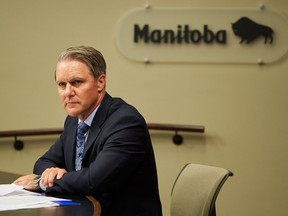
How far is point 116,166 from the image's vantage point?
6.93 ft

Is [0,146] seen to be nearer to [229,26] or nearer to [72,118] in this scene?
[72,118]

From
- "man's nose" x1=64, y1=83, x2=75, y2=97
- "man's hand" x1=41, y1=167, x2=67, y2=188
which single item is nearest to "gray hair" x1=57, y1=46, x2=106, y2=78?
"man's nose" x1=64, y1=83, x2=75, y2=97

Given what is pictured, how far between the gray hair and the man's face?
17 millimetres

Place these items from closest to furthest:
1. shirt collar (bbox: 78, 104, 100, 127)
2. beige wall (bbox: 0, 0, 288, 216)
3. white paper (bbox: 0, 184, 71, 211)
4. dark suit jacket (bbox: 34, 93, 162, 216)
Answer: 1. white paper (bbox: 0, 184, 71, 211)
2. dark suit jacket (bbox: 34, 93, 162, 216)
3. shirt collar (bbox: 78, 104, 100, 127)
4. beige wall (bbox: 0, 0, 288, 216)

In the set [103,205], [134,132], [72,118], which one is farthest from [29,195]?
[72,118]

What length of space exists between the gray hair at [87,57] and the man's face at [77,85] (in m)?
0.02

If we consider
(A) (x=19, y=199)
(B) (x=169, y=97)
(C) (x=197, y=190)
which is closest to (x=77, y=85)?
(A) (x=19, y=199)

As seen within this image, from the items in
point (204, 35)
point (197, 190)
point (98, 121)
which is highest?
point (204, 35)

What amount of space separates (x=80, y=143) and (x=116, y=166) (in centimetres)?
37

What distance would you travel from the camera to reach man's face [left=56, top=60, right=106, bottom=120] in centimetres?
229

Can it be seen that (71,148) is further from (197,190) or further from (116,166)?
(197,190)

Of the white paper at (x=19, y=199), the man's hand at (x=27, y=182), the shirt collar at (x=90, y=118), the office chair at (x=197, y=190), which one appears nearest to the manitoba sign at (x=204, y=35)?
the office chair at (x=197, y=190)

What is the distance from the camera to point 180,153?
4.11m

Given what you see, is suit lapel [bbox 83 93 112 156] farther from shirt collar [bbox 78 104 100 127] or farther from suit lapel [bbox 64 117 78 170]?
suit lapel [bbox 64 117 78 170]
